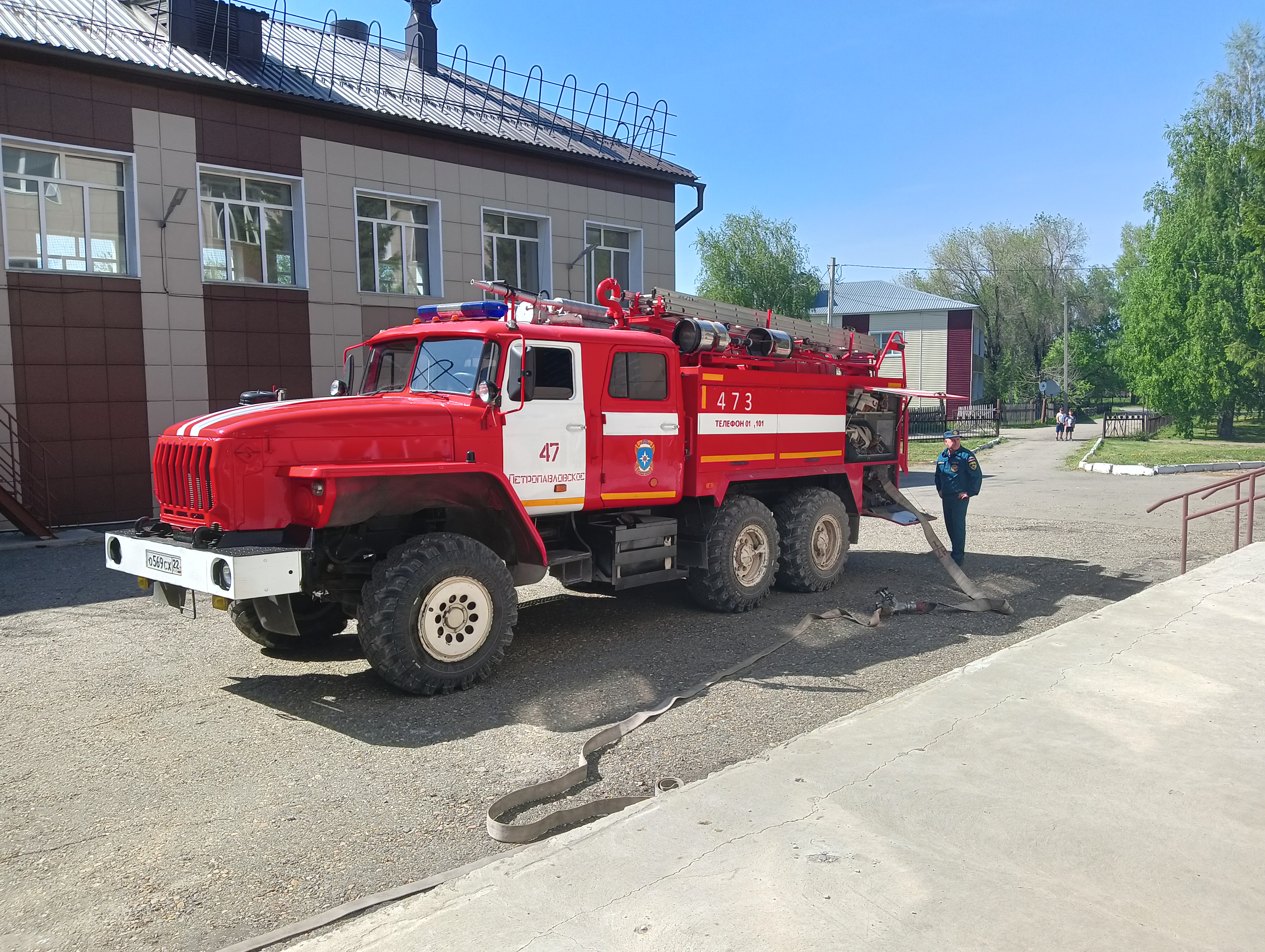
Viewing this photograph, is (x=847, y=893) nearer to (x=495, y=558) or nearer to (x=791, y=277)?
(x=495, y=558)

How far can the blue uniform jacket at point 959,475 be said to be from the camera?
11320 millimetres

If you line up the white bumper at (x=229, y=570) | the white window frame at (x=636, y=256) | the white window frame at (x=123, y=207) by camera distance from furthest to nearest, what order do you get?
1. the white window frame at (x=636, y=256)
2. the white window frame at (x=123, y=207)
3. the white bumper at (x=229, y=570)

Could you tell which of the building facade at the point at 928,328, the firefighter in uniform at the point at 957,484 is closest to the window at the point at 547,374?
the firefighter in uniform at the point at 957,484

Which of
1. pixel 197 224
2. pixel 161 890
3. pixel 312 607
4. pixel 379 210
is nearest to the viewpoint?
pixel 161 890

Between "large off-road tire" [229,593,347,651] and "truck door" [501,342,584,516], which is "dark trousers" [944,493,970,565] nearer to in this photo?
"truck door" [501,342,584,516]

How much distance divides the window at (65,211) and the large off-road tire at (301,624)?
10.8 metres

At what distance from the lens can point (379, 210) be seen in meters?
18.5

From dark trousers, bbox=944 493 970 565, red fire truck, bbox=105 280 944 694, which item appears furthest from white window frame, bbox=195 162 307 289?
dark trousers, bbox=944 493 970 565

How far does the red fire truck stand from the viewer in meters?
6.03

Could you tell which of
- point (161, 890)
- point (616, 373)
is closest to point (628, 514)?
point (616, 373)

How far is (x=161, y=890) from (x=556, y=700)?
2.88 meters

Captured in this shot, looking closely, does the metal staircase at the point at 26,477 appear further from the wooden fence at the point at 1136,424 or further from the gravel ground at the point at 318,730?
the wooden fence at the point at 1136,424

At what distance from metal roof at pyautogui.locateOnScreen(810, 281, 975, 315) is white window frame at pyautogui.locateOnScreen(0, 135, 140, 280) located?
48.3 m

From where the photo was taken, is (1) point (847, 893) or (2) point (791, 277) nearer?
(1) point (847, 893)
